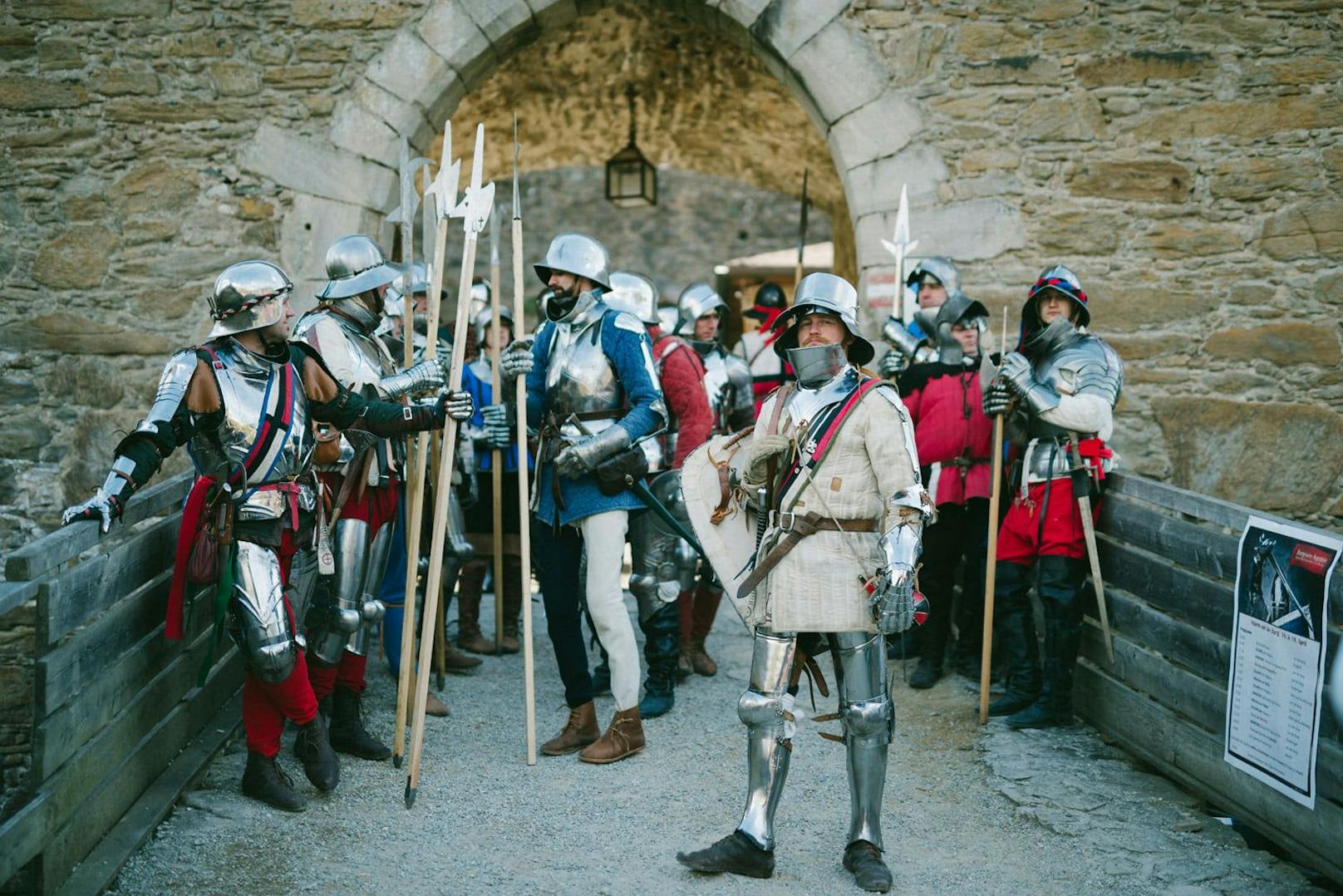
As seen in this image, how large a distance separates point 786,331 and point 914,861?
1.60 meters

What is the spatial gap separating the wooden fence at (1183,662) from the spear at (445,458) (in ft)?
8.38

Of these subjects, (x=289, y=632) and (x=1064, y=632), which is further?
(x=1064, y=632)

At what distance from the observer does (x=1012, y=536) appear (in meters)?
5.01

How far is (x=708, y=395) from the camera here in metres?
6.25

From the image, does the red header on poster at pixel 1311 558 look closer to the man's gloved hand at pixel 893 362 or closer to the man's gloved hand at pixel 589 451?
the man's gloved hand at pixel 589 451

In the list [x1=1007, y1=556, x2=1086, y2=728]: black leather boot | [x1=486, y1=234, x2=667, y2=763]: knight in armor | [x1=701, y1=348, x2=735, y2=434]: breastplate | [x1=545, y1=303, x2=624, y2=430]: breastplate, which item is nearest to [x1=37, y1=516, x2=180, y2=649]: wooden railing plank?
[x1=486, y1=234, x2=667, y2=763]: knight in armor

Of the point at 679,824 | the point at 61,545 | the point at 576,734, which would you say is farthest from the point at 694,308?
the point at 61,545

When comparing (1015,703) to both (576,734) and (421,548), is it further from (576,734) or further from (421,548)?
(421,548)

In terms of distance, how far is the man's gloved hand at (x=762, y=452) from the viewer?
11.4 ft

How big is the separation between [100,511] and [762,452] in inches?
72.1

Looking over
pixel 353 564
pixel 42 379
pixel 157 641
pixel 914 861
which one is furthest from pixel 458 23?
pixel 914 861

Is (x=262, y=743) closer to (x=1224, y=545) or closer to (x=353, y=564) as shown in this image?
(x=353, y=564)

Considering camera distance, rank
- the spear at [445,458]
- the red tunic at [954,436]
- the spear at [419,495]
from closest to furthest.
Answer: the spear at [445,458], the spear at [419,495], the red tunic at [954,436]

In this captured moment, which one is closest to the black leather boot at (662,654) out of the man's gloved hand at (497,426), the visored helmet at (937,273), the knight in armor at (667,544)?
the knight in armor at (667,544)
